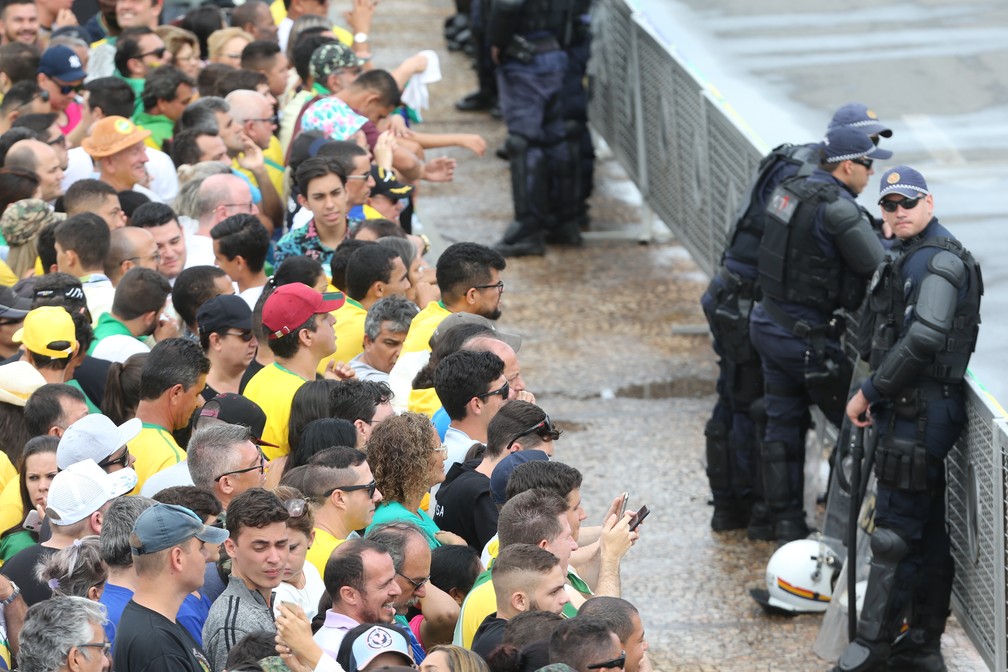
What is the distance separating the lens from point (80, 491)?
4973mm


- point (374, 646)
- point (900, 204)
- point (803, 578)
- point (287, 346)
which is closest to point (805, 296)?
point (900, 204)

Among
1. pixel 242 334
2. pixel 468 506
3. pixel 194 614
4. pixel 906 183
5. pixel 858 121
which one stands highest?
pixel 906 183

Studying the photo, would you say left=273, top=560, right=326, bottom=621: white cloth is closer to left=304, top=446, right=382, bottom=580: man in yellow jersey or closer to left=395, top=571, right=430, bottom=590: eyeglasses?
left=304, top=446, right=382, bottom=580: man in yellow jersey

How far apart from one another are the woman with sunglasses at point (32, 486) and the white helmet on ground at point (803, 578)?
3612 millimetres

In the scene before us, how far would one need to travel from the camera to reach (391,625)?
4.46 meters

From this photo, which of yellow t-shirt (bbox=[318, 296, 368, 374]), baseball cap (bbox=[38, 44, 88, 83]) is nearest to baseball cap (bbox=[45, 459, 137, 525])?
yellow t-shirt (bbox=[318, 296, 368, 374])

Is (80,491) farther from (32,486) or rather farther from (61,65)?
(61,65)

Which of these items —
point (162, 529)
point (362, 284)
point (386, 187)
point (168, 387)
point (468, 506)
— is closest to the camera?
point (162, 529)

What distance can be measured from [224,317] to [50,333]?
0.71 meters

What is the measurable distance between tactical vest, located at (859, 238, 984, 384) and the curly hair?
2.41m

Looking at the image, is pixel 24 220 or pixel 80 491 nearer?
pixel 80 491

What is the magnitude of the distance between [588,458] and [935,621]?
2969 millimetres

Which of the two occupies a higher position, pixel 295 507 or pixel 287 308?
pixel 295 507

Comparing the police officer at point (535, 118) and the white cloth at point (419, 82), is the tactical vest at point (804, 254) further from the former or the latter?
the police officer at point (535, 118)
